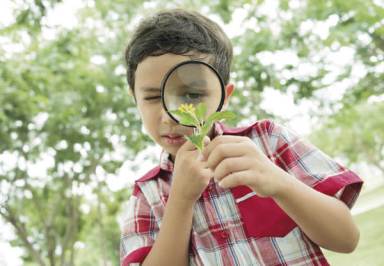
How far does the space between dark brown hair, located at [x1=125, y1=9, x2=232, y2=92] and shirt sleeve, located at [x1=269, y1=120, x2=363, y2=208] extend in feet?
0.95

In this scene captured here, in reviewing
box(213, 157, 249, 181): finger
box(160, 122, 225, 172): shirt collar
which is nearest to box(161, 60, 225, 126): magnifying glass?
box(213, 157, 249, 181): finger

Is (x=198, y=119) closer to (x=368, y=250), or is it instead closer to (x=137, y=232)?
(x=137, y=232)

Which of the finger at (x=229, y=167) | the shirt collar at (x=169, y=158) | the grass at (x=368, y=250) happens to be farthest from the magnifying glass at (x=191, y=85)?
the grass at (x=368, y=250)

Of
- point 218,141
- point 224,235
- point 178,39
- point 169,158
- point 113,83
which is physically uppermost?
point 113,83

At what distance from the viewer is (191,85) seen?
4.48ft

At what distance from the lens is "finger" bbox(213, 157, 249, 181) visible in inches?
45.3

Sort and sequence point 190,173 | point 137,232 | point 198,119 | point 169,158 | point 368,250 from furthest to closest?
point 368,250, point 169,158, point 137,232, point 190,173, point 198,119

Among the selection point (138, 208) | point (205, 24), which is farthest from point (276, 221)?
point (205, 24)

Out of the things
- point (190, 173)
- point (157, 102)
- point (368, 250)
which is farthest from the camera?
point (368, 250)

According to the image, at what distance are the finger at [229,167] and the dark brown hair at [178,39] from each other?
506mm

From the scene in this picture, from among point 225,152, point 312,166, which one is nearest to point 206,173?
point 225,152

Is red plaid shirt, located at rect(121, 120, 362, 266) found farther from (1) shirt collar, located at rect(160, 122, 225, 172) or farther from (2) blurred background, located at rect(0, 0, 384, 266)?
(2) blurred background, located at rect(0, 0, 384, 266)

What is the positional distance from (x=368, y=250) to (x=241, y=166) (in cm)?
503

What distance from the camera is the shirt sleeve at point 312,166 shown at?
147cm
